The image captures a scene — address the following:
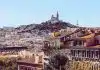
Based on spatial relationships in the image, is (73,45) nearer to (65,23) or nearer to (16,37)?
(65,23)

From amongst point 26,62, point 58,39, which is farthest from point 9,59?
point 58,39

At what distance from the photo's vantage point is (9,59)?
276 feet

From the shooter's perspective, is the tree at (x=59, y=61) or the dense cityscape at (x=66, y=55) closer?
the dense cityscape at (x=66, y=55)

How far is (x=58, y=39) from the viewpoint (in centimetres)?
7225

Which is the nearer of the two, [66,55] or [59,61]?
[59,61]

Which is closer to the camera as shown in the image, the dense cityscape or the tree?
the dense cityscape

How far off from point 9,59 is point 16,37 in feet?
217

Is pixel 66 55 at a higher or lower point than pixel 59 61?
higher

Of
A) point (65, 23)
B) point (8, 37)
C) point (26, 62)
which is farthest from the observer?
point (8, 37)

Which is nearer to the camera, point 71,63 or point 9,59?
point 71,63

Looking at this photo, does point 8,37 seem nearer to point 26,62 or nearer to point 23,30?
point 23,30

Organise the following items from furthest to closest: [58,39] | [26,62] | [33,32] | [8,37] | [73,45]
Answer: [8,37]
[33,32]
[26,62]
[58,39]
[73,45]

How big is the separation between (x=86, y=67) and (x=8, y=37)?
95.9 metres

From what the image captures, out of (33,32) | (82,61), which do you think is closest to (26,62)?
(82,61)
